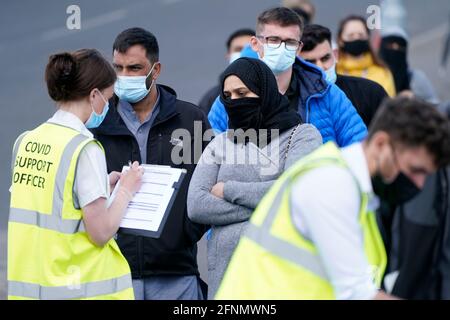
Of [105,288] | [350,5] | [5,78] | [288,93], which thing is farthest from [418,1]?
[105,288]

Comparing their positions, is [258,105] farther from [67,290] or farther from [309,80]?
[67,290]

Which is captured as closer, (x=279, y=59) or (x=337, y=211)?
(x=337, y=211)

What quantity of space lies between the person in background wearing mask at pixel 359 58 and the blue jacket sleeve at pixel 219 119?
2.90m

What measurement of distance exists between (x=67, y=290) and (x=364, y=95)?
2.91 metres

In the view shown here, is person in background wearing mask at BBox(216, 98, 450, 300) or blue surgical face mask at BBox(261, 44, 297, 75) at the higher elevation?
blue surgical face mask at BBox(261, 44, 297, 75)

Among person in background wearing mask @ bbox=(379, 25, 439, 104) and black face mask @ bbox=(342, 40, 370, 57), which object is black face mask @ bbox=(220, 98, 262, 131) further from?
person in background wearing mask @ bbox=(379, 25, 439, 104)

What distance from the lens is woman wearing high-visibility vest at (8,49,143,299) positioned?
5387mm

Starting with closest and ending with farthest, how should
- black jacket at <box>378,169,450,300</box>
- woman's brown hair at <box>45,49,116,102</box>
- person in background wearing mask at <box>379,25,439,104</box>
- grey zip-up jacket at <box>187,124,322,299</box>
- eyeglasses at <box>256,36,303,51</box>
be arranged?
black jacket at <box>378,169,450,300</box> < woman's brown hair at <box>45,49,116,102</box> < grey zip-up jacket at <box>187,124,322,299</box> < eyeglasses at <box>256,36,303,51</box> < person in background wearing mask at <box>379,25,439,104</box>

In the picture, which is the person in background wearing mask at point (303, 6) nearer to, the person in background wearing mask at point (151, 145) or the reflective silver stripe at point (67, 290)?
the person in background wearing mask at point (151, 145)

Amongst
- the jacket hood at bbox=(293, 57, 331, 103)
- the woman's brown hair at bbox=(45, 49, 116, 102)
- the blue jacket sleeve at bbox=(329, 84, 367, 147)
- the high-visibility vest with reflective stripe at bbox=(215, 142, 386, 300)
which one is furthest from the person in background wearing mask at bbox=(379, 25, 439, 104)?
the high-visibility vest with reflective stripe at bbox=(215, 142, 386, 300)

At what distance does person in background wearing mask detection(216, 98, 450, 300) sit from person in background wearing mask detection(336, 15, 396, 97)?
17.7ft

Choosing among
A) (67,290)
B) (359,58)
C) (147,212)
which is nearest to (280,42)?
(147,212)

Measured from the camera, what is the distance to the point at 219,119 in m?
6.90

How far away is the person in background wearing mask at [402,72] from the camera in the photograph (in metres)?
10.4
